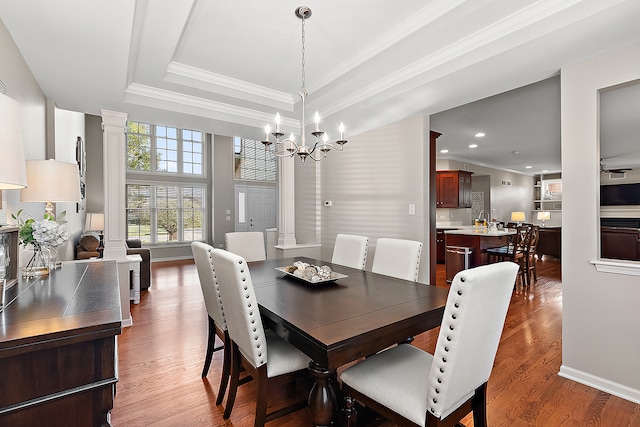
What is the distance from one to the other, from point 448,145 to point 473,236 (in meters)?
2.07

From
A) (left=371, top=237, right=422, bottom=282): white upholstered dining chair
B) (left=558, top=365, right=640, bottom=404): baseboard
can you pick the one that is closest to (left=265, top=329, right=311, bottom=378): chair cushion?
(left=371, top=237, right=422, bottom=282): white upholstered dining chair

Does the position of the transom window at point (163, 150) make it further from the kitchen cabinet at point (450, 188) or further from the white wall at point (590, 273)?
the white wall at point (590, 273)

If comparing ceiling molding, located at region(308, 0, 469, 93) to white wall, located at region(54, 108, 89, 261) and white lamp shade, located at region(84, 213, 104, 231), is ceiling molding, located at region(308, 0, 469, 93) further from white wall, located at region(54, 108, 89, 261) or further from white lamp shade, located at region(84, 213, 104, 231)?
white lamp shade, located at region(84, 213, 104, 231)

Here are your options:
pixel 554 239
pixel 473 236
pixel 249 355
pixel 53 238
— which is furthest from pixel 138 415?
pixel 554 239

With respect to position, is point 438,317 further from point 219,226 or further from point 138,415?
point 219,226

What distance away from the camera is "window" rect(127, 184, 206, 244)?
717 cm

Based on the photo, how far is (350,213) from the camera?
4.31 metres

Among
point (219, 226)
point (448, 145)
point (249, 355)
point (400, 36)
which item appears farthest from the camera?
point (219, 226)

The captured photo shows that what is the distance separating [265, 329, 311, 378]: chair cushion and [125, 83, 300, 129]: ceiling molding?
9.28 ft

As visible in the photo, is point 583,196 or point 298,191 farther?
point 298,191

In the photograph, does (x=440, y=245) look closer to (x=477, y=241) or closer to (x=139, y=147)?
(x=477, y=241)

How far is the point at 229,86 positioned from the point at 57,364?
119 inches

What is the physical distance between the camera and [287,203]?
485 cm

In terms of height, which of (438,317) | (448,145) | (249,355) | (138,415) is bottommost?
(138,415)
